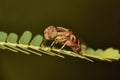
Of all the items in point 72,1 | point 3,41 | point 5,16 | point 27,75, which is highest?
point 72,1

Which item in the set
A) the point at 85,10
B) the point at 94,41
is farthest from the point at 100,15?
the point at 94,41

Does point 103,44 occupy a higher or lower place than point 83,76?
higher

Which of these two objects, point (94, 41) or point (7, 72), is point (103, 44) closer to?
point (94, 41)

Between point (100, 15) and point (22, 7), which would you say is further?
point (100, 15)

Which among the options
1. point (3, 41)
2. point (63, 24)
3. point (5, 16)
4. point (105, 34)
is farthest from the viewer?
point (105, 34)

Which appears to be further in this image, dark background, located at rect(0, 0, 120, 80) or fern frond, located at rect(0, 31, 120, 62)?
dark background, located at rect(0, 0, 120, 80)

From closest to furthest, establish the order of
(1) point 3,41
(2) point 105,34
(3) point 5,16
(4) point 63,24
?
(1) point 3,41, (3) point 5,16, (4) point 63,24, (2) point 105,34

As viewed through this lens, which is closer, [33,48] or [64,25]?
[33,48]

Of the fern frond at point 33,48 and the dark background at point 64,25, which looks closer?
the fern frond at point 33,48
